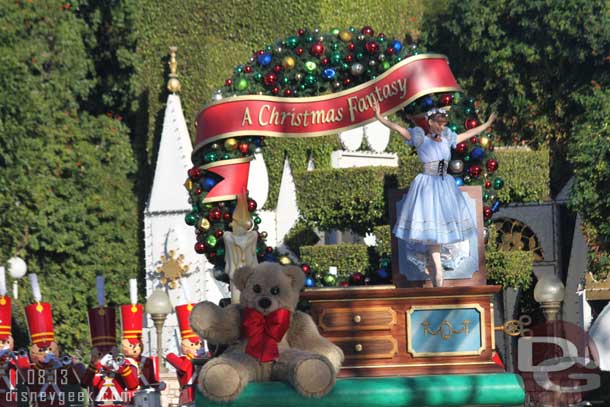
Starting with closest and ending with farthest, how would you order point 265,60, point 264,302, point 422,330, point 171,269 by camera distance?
point 264,302, point 422,330, point 265,60, point 171,269

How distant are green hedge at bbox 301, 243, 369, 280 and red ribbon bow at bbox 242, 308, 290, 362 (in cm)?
1331

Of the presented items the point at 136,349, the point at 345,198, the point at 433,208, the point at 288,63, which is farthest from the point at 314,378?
the point at 345,198

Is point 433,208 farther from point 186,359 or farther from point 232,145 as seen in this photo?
point 186,359

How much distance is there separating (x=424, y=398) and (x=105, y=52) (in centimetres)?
1928

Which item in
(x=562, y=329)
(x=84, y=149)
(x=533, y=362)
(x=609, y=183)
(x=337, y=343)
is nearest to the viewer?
(x=337, y=343)

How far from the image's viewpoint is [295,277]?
12.4 metres

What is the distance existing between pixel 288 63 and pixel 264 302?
5.61m

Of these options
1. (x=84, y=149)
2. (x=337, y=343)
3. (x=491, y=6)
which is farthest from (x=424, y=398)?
(x=491, y=6)

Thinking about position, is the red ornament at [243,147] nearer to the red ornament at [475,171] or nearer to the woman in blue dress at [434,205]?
the red ornament at [475,171]

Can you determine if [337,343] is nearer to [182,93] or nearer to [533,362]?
[533,362]

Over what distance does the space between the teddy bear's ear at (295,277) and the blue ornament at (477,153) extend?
4.93m

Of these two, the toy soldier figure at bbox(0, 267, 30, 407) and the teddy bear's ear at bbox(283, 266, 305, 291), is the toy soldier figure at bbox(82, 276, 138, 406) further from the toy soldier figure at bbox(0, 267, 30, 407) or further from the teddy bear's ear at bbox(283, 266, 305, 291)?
the teddy bear's ear at bbox(283, 266, 305, 291)

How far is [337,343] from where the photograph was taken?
1262 cm

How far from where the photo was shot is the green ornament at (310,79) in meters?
17.3
